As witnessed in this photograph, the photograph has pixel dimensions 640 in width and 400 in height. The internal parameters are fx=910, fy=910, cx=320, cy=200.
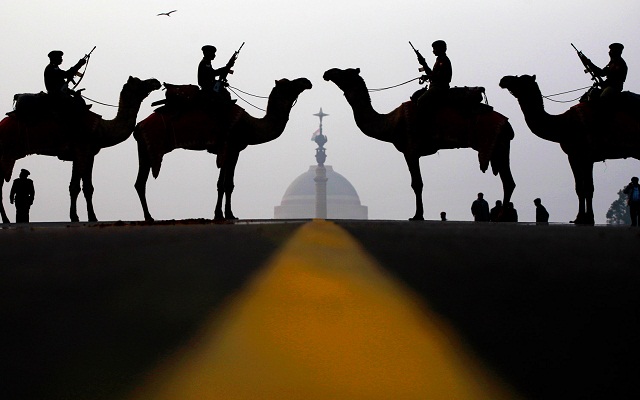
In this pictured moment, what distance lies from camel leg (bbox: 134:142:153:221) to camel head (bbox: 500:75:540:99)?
27.3ft

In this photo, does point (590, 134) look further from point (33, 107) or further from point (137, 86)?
point (33, 107)

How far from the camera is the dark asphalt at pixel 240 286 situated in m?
7.91

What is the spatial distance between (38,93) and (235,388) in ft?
50.2

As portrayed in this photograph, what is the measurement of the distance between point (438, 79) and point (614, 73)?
12.4ft

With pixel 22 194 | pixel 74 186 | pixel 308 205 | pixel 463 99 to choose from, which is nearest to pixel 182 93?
pixel 74 186

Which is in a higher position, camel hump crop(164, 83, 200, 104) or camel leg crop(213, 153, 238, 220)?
camel hump crop(164, 83, 200, 104)

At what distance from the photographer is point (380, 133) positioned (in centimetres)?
2131

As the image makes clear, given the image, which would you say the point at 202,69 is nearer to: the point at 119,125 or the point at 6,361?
the point at 119,125

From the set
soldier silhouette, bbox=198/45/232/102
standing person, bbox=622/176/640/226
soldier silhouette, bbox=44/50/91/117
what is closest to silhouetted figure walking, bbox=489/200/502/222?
standing person, bbox=622/176/640/226

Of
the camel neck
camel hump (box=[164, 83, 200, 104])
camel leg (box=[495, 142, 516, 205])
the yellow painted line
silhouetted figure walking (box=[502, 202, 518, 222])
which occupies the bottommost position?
the yellow painted line

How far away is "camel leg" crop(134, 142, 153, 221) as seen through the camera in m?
20.5

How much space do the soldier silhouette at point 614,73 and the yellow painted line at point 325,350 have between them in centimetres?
1127

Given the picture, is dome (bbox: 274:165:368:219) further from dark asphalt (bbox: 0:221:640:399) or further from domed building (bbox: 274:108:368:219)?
dark asphalt (bbox: 0:221:640:399)

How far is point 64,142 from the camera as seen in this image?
20859 mm
